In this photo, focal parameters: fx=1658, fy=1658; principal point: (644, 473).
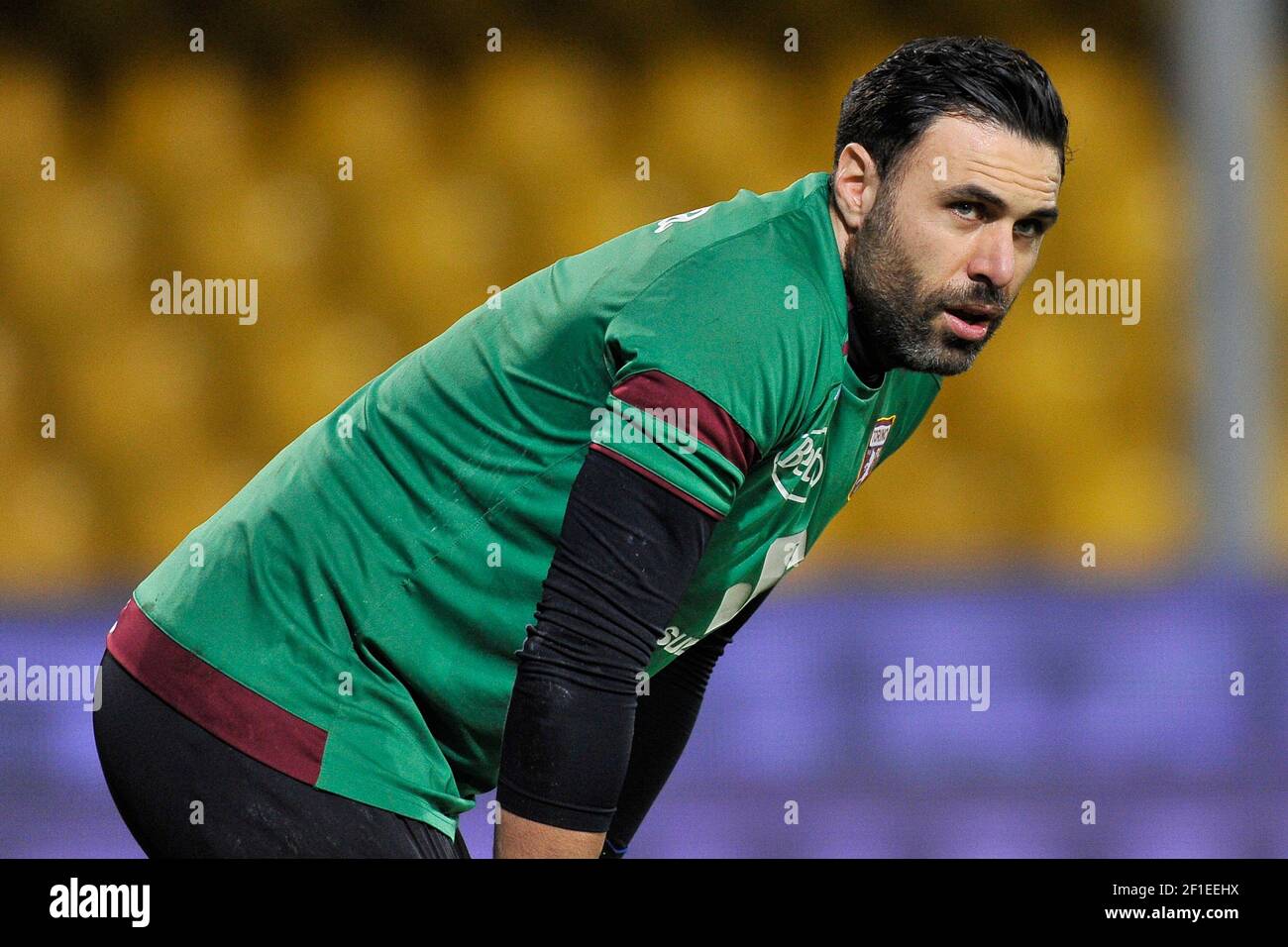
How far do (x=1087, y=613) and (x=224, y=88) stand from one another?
2035 mm

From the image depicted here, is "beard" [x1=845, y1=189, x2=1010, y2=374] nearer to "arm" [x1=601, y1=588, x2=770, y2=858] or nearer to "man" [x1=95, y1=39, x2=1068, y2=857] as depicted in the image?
"man" [x1=95, y1=39, x2=1068, y2=857]

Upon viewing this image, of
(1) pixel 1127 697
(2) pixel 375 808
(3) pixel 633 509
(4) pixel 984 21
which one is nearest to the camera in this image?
(3) pixel 633 509

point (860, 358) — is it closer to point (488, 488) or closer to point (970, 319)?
point (970, 319)

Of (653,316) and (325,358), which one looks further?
(325,358)

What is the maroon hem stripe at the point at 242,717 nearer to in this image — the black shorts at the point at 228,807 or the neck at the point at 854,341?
the black shorts at the point at 228,807

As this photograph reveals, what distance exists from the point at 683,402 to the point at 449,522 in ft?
0.70

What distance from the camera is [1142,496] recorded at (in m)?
3.38

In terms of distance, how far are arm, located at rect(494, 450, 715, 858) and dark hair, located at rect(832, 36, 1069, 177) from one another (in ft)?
1.04

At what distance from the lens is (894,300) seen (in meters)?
1.12

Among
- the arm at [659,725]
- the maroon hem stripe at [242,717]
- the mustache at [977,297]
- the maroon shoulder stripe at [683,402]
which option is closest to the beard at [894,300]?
the mustache at [977,297]

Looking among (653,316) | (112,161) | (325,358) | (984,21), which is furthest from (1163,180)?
(653,316)

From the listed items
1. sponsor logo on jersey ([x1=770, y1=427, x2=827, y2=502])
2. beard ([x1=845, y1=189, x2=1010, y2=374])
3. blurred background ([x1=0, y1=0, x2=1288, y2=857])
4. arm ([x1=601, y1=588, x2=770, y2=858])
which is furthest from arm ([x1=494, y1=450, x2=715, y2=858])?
blurred background ([x1=0, y1=0, x2=1288, y2=857])

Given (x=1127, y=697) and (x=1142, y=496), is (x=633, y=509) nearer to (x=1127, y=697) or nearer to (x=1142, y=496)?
(x=1127, y=697)

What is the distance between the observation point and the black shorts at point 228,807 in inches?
42.9
